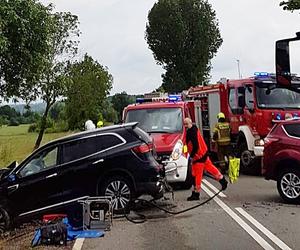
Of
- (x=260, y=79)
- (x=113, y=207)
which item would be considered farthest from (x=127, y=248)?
(x=260, y=79)

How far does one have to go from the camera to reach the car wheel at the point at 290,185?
40.5 ft

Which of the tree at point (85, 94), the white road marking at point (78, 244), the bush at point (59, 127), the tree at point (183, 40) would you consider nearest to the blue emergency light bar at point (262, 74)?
the white road marking at point (78, 244)

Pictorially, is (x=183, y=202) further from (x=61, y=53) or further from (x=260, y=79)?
(x=61, y=53)

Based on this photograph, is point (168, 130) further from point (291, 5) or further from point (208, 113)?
point (291, 5)

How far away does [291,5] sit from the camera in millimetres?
6391

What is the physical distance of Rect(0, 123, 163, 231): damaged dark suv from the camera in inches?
451

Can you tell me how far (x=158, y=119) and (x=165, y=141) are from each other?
1.50 meters

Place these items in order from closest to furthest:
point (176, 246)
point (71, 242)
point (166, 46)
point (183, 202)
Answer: point (176, 246)
point (71, 242)
point (183, 202)
point (166, 46)

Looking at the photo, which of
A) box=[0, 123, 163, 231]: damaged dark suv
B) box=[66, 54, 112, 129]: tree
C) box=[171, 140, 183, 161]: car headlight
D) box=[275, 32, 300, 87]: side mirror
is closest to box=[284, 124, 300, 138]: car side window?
box=[171, 140, 183, 161]: car headlight

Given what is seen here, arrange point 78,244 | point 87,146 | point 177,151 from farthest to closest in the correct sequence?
point 177,151
point 87,146
point 78,244

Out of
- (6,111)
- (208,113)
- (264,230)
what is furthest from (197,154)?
(6,111)

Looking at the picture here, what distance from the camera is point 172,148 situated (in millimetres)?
14164

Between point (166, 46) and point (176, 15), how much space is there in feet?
10.6

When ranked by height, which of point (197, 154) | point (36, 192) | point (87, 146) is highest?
point (87, 146)
